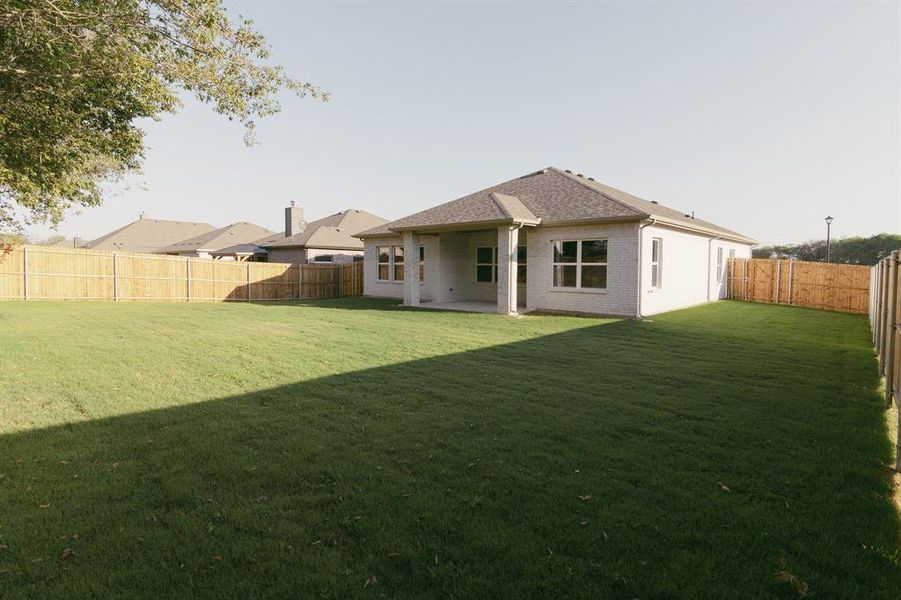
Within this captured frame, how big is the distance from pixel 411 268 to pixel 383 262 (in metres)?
4.83

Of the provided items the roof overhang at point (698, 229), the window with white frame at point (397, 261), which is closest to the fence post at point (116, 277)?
the window with white frame at point (397, 261)

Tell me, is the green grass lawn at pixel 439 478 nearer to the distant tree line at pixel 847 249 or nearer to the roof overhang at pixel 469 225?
the roof overhang at pixel 469 225

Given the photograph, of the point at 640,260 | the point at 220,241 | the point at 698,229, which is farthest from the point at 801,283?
the point at 220,241

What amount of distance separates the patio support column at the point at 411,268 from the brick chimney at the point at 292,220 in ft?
62.6

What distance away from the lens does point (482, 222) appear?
16.0 m

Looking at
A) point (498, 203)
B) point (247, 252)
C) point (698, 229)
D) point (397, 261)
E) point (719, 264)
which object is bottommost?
point (719, 264)

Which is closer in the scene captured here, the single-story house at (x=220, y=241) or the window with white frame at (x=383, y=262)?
the window with white frame at (x=383, y=262)

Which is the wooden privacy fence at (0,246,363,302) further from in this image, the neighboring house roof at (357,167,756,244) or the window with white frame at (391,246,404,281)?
the neighboring house roof at (357,167,756,244)

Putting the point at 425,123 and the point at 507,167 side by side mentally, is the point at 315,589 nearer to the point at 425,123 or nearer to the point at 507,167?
the point at 425,123

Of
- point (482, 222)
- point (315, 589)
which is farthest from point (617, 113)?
point (315, 589)

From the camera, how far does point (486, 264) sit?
68.9 ft

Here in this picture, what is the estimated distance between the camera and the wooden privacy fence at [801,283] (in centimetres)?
1931

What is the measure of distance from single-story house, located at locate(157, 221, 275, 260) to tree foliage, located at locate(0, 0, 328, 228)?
31.1 meters

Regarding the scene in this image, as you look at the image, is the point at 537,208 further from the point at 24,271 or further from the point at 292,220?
the point at 292,220
